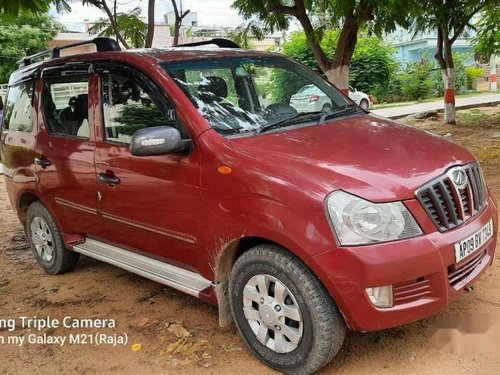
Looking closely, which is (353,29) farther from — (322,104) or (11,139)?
(11,139)

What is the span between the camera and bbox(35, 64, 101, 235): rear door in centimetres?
377

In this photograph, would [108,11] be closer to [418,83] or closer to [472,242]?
[472,242]

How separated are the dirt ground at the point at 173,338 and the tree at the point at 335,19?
14.0 ft

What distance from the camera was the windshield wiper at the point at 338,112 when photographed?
3436 millimetres

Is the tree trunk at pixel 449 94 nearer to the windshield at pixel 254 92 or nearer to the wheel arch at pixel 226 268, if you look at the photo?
the windshield at pixel 254 92

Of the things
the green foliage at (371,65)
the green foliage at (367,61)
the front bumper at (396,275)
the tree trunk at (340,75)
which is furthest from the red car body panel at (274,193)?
the green foliage at (371,65)

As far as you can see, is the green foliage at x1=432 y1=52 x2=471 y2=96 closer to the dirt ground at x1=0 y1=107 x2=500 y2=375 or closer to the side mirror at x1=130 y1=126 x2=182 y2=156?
the dirt ground at x1=0 y1=107 x2=500 y2=375

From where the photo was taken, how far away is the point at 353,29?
7.15 metres

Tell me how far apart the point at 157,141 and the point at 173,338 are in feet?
4.12

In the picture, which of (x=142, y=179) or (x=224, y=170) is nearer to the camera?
(x=224, y=170)

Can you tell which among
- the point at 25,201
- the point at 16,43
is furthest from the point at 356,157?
the point at 16,43

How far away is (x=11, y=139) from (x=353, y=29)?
4.64 m

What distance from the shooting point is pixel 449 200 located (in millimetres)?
2635

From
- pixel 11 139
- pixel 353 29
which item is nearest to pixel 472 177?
pixel 11 139
